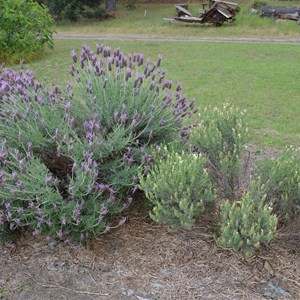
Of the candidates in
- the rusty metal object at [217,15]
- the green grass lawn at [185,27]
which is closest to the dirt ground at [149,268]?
the green grass lawn at [185,27]

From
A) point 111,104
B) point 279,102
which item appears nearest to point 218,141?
point 111,104

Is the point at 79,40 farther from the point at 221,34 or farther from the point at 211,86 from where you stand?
the point at 211,86

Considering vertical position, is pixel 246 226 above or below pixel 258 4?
below

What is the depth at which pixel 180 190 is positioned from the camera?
2879mm

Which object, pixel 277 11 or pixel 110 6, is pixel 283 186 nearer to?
pixel 277 11

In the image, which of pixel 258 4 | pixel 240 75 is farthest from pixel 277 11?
pixel 240 75

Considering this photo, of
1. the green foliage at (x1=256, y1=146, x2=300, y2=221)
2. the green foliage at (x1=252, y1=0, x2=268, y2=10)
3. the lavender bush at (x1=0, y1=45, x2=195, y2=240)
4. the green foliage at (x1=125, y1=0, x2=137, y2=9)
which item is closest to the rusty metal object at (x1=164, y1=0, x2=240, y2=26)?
the green foliage at (x1=252, y1=0, x2=268, y2=10)

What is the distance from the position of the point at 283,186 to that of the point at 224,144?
1.69 ft

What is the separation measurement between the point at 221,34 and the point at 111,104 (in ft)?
48.8

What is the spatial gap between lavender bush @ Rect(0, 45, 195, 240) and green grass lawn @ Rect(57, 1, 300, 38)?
565 inches

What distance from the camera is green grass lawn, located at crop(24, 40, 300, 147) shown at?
272 inches

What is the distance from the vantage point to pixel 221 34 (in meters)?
17.7

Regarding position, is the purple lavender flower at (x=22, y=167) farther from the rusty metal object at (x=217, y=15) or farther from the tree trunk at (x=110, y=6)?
the tree trunk at (x=110, y=6)

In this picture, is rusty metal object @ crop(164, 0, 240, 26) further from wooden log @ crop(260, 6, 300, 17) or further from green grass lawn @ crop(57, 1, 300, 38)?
wooden log @ crop(260, 6, 300, 17)
